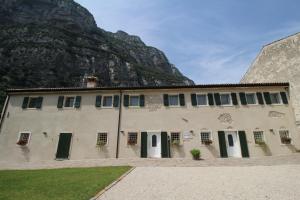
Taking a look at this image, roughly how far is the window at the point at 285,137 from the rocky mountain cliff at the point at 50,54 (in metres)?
43.6

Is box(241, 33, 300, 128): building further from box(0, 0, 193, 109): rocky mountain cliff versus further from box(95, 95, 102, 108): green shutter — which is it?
box(0, 0, 193, 109): rocky mountain cliff

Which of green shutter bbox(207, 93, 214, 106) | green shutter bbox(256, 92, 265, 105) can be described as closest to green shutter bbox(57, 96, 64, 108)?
green shutter bbox(207, 93, 214, 106)

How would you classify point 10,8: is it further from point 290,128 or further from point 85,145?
point 290,128

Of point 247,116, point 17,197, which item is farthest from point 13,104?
point 247,116

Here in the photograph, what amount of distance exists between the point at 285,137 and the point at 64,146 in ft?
59.5

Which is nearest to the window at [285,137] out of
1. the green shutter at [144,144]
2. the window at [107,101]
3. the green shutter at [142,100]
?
the green shutter at [144,144]

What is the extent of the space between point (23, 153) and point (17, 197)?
1308 cm

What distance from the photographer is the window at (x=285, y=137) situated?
1815cm

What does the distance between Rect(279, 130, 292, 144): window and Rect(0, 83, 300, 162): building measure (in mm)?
70

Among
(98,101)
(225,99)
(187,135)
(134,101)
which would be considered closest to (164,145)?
(187,135)

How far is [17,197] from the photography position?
Answer: 7176 mm

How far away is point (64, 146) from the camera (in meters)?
18.7

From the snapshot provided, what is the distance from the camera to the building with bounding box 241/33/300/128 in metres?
19.7

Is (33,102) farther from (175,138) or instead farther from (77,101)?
(175,138)
